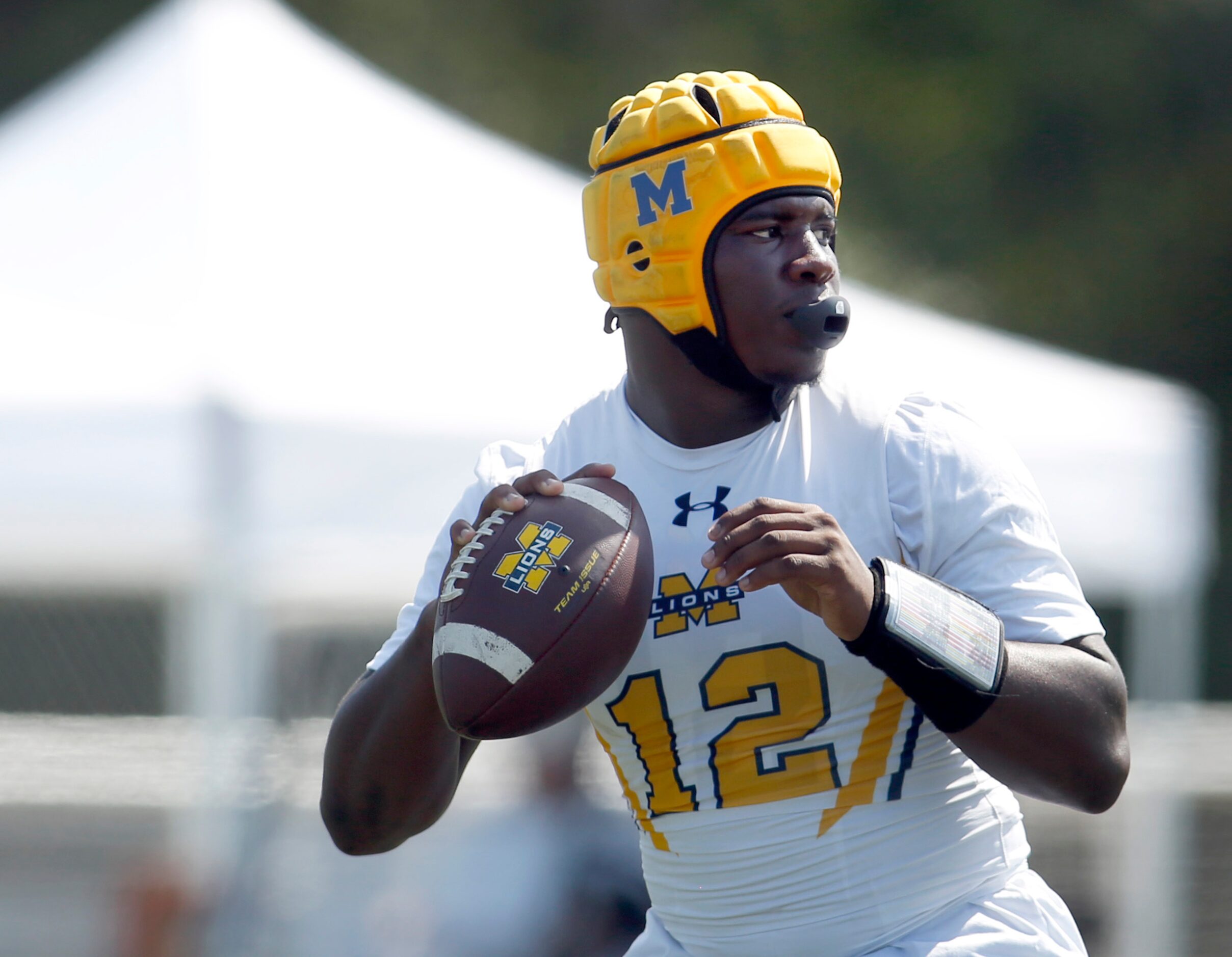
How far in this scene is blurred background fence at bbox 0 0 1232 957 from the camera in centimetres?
440

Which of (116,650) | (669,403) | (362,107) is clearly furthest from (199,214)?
(669,403)

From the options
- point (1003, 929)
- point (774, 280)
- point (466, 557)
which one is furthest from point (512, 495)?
point (1003, 929)

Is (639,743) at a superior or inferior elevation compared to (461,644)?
inferior

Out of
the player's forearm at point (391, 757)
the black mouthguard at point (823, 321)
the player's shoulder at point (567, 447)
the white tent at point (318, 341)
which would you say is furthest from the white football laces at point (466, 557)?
the white tent at point (318, 341)

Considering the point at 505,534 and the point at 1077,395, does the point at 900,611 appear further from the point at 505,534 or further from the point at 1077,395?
the point at 1077,395

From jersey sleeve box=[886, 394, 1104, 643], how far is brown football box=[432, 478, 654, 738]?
43 centimetres

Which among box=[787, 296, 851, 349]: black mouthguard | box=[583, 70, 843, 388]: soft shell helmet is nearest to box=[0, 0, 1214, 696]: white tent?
box=[583, 70, 843, 388]: soft shell helmet

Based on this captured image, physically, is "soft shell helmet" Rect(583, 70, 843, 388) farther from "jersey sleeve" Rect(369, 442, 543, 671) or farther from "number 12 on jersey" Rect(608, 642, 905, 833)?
"number 12 on jersey" Rect(608, 642, 905, 833)

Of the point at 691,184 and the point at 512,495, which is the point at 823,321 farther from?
the point at 512,495

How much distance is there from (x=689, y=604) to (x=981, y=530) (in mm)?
460

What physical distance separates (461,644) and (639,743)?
385 mm

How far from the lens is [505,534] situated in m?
2.29

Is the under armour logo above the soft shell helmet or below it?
below

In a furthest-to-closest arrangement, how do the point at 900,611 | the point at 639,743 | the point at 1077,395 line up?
the point at 1077,395 < the point at 639,743 < the point at 900,611
